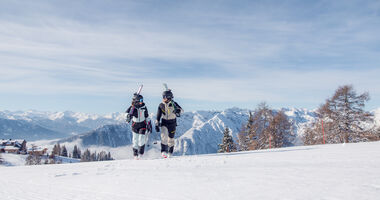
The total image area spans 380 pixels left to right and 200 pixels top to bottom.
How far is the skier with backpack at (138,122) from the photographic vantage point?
10.4 m

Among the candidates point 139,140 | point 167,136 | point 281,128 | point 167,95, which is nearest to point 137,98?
point 167,95

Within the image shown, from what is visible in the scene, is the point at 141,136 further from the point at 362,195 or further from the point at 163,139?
the point at 362,195

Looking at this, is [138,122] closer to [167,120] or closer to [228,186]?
[167,120]

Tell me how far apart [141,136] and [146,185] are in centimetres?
653

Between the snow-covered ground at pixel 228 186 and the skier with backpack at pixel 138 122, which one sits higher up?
the skier with backpack at pixel 138 122

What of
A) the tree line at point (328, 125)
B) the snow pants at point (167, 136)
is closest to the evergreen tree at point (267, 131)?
the tree line at point (328, 125)

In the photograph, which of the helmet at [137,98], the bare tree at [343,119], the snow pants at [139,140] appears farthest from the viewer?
the bare tree at [343,119]

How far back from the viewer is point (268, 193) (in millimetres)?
3035

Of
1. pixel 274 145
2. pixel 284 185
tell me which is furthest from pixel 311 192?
pixel 274 145

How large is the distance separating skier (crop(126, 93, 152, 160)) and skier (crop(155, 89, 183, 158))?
669 mm

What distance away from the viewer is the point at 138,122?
1045 cm

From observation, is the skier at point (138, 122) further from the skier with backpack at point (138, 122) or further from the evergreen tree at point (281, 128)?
the evergreen tree at point (281, 128)

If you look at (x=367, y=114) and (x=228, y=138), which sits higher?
(x=367, y=114)

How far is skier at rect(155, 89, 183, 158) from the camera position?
10593mm
